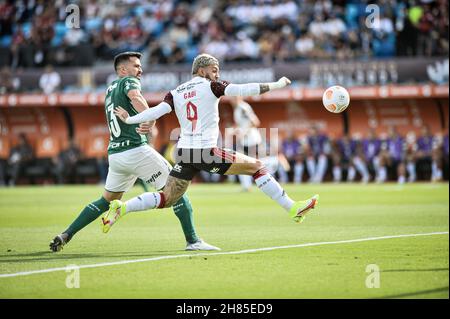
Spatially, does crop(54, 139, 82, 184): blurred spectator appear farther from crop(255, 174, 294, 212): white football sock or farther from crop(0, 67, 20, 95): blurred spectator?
crop(255, 174, 294, 212): white football sock

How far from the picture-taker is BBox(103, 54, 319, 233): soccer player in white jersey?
9855 millimetres

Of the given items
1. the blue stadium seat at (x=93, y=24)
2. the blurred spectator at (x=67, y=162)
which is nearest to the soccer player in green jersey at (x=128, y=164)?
the blurred spectator at (x=67, y=162)

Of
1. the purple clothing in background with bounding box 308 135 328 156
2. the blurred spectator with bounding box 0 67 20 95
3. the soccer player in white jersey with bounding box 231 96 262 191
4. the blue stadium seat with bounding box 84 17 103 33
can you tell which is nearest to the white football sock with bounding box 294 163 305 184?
the purple clothing in background with bounding box 308 135 328 156

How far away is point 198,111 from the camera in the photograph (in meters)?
9.95

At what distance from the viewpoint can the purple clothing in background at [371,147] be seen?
28.4m

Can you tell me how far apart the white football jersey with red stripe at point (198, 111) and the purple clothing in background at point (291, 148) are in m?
20.1

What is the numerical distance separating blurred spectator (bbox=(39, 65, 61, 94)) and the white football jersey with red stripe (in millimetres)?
22482

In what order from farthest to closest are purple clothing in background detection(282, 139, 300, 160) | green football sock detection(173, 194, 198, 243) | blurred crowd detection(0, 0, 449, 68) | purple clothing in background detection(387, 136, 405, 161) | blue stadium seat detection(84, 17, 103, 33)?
blue stadium seat detection(84, 17, 103, 33)
purple clothing in background detection(282, 139, 300, 160)
purple clothing in background detection(387, 136, 405, 161)
blurred crowd detection(0, 0, 449, 68)
green football sock detection(173, 194, 198, 243)

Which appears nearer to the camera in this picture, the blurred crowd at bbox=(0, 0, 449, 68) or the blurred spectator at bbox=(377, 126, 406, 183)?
the blurred crowd at bbox=(0, 0, 449, 68)

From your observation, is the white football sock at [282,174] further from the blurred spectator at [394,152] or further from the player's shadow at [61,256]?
the player's shadow at [61,256]

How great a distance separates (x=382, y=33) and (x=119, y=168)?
63.0ft
